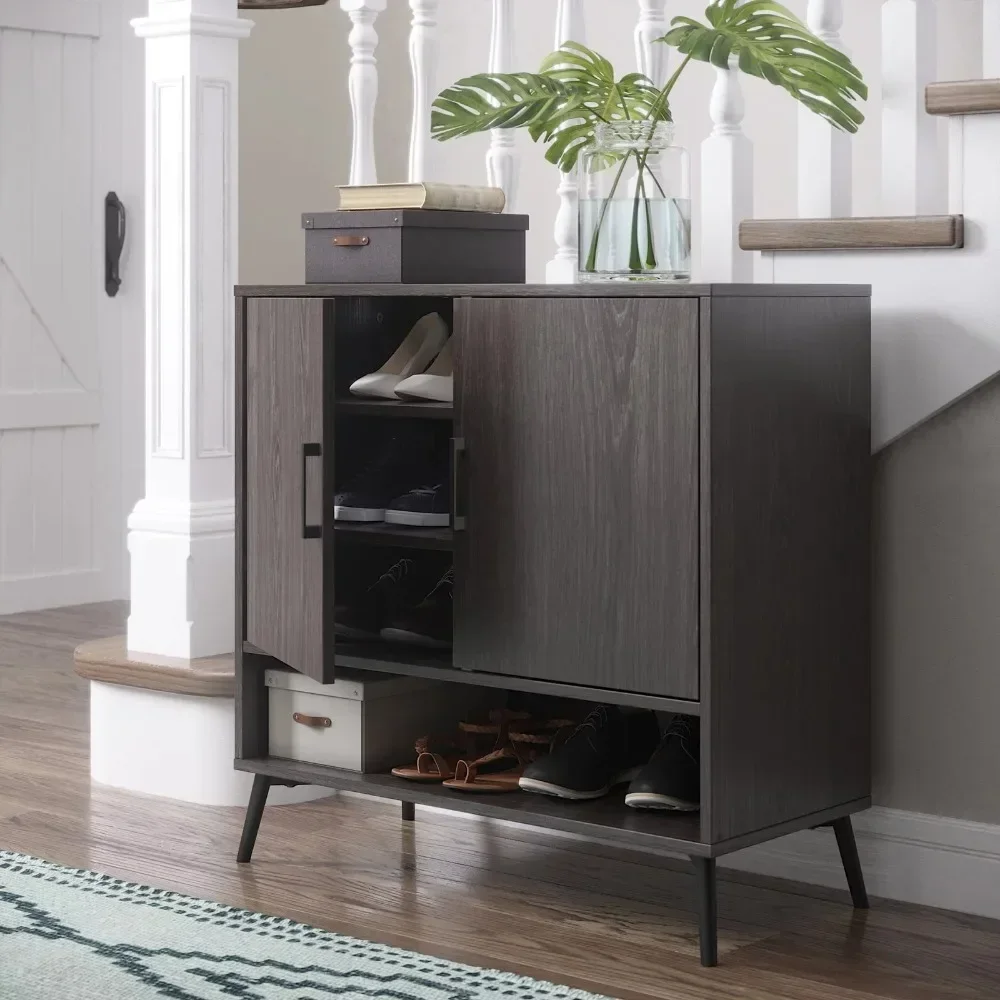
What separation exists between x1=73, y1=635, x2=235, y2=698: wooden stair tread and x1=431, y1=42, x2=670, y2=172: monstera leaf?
0.97m

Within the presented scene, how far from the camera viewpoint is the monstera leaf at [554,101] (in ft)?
7.61

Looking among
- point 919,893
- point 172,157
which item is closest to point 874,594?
point 919,893

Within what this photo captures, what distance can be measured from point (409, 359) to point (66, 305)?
2.69m

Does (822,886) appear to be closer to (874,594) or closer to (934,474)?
(874,594)

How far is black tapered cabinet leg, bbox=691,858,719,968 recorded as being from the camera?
200cm

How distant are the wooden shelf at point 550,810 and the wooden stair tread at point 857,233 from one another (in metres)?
0.78

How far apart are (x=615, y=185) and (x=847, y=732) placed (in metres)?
0.78

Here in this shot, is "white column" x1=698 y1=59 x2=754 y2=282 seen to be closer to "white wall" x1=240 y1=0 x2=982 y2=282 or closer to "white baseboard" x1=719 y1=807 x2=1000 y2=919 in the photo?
"white baseboard" x1=719 y1=807 x2=1000 y2=919

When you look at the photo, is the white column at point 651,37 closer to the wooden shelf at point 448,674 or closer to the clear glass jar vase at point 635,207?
the clear glass jar vase at point 635,207

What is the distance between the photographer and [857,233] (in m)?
2.22

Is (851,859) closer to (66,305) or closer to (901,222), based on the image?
(901,222)

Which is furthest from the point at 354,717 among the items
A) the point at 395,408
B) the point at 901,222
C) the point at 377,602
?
the point at 901,222

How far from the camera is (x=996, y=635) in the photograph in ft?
7.23

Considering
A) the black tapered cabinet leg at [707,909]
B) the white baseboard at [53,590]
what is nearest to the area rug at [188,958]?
the black tapered cabinet leg at [707,909]
